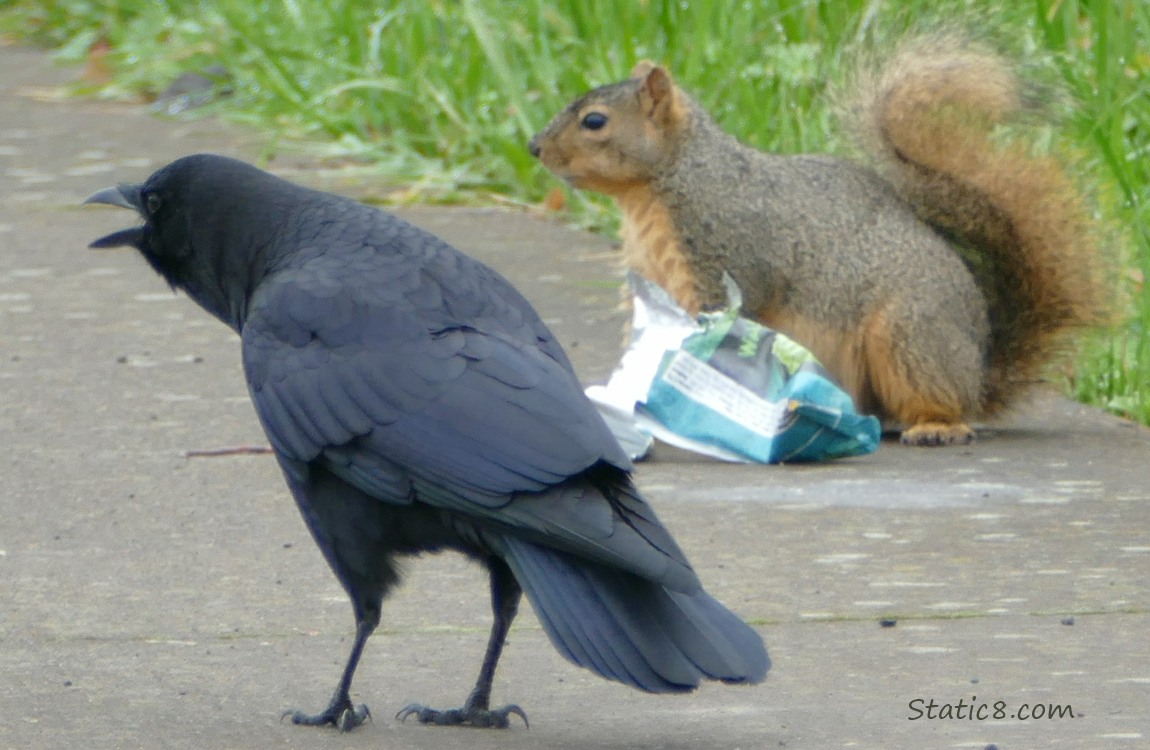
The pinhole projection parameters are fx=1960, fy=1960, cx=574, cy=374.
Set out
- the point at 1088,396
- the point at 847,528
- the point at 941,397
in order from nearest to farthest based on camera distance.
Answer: the point at 847,528
the point at 941,397
the point at 1088,396

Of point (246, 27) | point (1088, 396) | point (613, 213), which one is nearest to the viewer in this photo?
point (1088, 396)

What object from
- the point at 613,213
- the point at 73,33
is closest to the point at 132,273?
the point at 613,213

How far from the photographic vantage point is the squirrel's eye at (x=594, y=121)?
21.1 ft

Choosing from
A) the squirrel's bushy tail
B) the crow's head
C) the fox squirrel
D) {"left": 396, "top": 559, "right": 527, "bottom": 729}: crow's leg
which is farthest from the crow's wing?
the squirrel's bushy tail

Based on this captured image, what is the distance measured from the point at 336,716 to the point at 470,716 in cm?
23

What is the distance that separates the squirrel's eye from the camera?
21.1ft

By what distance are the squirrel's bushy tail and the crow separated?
2.48 metres

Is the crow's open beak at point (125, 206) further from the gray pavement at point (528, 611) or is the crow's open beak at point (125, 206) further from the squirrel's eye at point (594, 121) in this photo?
the squirrel's eye at point (594, 121)

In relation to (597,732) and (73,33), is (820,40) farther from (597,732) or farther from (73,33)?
(73,33)

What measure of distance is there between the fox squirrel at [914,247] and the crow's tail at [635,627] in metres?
2.63

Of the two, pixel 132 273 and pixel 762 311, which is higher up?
pixel 762 311

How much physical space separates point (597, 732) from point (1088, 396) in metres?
3.25

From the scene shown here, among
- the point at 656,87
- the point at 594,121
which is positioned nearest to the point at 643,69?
the point at 656,87

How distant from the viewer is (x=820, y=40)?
26.8 ft
